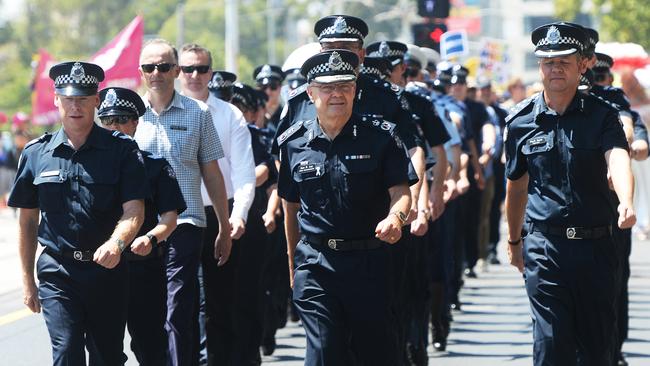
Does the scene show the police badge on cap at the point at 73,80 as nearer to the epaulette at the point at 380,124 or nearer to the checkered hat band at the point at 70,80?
the checkered hat band at the point at 70,80

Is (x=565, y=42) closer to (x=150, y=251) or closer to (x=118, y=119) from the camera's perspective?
(x=150, y=251)

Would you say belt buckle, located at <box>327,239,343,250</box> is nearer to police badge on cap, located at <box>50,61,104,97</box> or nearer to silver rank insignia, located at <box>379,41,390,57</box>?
police badge on cap, located at <box>50,61,104,97</box>

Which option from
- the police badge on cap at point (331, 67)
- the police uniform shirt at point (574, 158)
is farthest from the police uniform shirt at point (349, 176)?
the police uniform shirt at point (574, 158)

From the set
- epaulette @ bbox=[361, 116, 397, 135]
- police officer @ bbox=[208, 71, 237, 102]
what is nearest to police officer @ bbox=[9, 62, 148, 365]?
epaulette @ bbox=[361, 116, 397, 135]

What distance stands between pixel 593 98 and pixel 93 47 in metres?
107

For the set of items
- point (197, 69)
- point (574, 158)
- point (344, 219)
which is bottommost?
point (344, 219)

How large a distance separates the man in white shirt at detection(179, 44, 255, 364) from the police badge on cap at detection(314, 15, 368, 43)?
123cm

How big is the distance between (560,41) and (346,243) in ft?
4.86

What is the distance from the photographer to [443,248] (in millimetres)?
12766

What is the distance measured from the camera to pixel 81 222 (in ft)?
26.7

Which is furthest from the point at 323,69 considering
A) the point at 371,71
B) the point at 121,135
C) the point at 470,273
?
the point at 470,273

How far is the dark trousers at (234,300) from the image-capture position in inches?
404

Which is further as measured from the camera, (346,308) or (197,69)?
(197,69)

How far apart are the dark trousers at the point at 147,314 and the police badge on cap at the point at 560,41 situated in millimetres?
2385
